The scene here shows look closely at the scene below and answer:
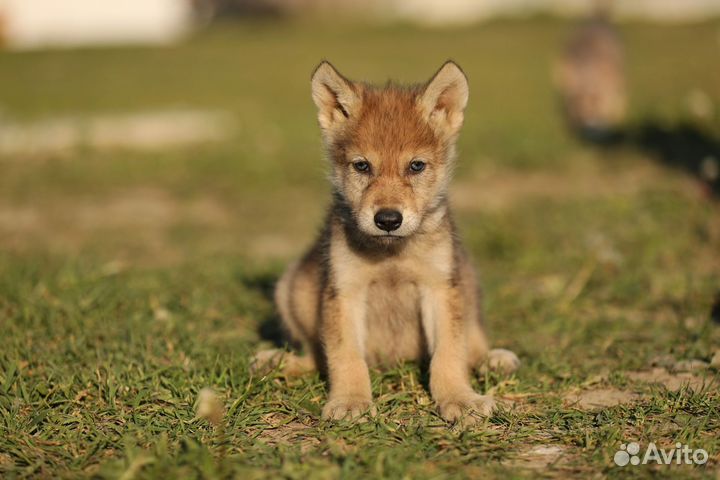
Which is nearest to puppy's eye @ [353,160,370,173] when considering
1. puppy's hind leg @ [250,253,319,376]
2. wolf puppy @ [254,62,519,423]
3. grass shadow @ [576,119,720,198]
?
wolf puppy @ [254,62,519,423]

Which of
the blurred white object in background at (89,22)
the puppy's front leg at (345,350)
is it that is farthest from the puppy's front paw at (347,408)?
the blurred white object in background at (89,22)

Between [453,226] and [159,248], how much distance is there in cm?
339

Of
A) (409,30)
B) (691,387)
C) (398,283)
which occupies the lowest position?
(691,387)

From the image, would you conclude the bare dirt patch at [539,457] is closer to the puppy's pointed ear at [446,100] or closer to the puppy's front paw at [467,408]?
the puppy's front paw at [467,408]

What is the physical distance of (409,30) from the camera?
82.3 feet

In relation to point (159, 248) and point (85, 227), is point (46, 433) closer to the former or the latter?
point (159, 248)

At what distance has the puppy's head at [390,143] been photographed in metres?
3.57

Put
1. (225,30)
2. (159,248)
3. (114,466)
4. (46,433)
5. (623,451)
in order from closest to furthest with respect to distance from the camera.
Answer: (114,466) < (623,451) < (46,433) < (159,248) < (225,30)

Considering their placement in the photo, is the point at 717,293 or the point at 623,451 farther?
the point at 717,293

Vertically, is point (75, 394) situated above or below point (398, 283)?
below

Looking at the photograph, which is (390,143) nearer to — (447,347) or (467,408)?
(447,347)

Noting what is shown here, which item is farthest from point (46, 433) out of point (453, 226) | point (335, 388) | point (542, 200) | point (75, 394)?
point (542, 200)

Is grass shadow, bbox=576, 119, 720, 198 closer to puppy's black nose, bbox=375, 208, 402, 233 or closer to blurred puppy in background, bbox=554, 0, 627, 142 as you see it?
blurred puppy in background, bbox=554, 0, 627, 142

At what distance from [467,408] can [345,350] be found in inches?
23.4
